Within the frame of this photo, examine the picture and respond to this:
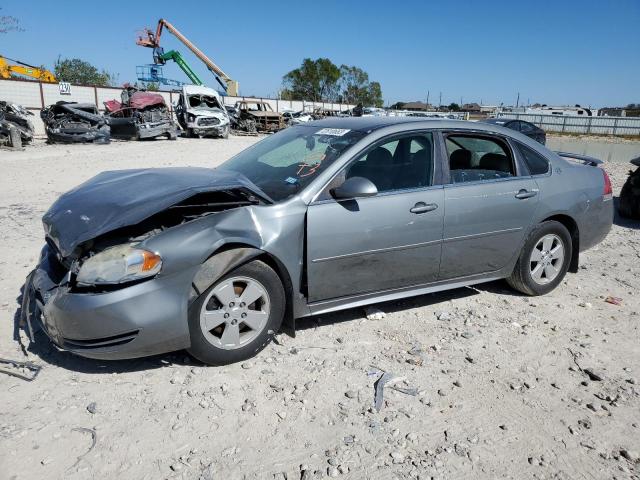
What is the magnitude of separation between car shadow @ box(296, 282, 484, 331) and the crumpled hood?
1176 mm

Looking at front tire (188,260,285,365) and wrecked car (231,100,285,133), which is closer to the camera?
front tire (188,260,285,365)

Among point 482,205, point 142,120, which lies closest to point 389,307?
point 482,205

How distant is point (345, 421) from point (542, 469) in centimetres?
102

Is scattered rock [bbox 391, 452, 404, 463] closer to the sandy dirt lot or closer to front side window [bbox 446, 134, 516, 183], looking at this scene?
the sandy dirt lot

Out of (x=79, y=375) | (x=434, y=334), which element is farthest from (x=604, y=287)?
(x=79, y=375)

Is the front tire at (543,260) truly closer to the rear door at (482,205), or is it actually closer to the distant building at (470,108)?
the rear door at (482,205)

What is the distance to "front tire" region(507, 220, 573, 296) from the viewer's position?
450 cm

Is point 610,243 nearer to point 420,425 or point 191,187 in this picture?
point 420,425

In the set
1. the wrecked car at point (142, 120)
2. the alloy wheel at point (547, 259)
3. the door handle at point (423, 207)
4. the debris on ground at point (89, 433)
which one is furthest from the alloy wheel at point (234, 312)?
the wrecked car at point (142, 120)

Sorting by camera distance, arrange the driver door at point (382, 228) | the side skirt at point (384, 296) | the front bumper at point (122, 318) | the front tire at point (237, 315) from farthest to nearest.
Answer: the side skirt at point (384, 296)
the driver door at point (382, 228)
the front tire at point (237, 315)
the front bumper at point (122, 318)

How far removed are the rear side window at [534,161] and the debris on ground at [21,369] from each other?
13.6 ft

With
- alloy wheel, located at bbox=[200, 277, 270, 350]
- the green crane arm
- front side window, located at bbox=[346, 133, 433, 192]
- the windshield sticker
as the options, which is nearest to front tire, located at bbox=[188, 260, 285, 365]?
alloy wheel, located at bbox=[200, 277, 270, 350]

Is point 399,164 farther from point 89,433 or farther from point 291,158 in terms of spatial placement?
point 89,433

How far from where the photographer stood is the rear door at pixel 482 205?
4004 millimetres
